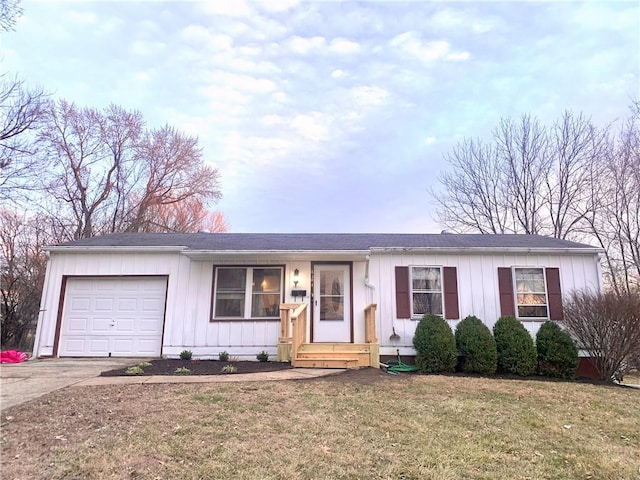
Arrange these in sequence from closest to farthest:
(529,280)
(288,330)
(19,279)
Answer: (288,330)
(529,280)
(19,279)

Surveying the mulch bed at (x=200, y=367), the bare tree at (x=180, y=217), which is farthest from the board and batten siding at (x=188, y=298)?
the bare tree at (x=180, y=217)

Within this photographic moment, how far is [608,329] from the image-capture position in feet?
25.6

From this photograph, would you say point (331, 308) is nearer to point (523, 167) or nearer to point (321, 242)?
point (321, 242)

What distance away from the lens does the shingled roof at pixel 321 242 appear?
9.17 metres

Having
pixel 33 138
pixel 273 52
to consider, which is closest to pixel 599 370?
pixel 273 52

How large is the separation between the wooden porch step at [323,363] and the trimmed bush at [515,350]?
3184 mm

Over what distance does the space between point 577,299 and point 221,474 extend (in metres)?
8.70

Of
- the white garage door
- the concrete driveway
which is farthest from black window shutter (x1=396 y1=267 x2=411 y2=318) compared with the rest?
the concrete driveway

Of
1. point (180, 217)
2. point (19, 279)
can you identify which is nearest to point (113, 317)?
point (19, 279)

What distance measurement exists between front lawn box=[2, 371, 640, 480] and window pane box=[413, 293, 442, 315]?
10.1ft

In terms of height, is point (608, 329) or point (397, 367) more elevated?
point (608, 329)

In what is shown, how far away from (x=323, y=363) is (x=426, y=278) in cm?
336

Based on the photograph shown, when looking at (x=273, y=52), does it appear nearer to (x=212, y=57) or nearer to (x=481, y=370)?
(x=212, y=57)

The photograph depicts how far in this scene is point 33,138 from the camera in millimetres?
14375
